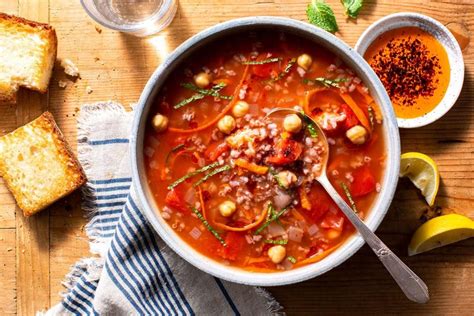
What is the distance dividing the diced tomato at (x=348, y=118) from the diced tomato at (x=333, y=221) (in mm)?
453

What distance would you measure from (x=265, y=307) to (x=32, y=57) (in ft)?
6.74

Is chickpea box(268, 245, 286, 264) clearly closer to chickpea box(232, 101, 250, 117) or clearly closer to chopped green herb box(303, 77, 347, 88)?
chickpea box(232, 101, 250, 117)

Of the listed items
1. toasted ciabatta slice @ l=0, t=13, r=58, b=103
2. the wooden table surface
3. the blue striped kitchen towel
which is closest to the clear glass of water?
the wooden table surface

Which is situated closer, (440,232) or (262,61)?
(262,61)

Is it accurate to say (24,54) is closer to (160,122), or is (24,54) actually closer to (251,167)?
(160,122)

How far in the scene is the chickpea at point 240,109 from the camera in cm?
323

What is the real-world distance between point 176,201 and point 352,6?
1.57m

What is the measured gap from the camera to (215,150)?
3.29 m

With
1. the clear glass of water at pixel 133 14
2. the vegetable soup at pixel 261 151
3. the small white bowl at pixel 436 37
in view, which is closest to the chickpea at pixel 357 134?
the vegetable soup at pixel 261 151

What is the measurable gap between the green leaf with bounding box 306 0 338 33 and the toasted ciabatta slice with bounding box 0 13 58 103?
154 cm

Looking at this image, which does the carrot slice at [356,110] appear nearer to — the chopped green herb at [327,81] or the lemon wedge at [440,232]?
the chopped green herb at [327,81]

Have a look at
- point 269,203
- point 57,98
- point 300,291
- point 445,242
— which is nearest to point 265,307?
point 300,291

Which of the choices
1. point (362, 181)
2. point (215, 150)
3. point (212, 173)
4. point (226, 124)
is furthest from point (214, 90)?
point (362, 181)

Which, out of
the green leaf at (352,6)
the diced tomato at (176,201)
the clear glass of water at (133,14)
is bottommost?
the diced tomato at (176,201)
